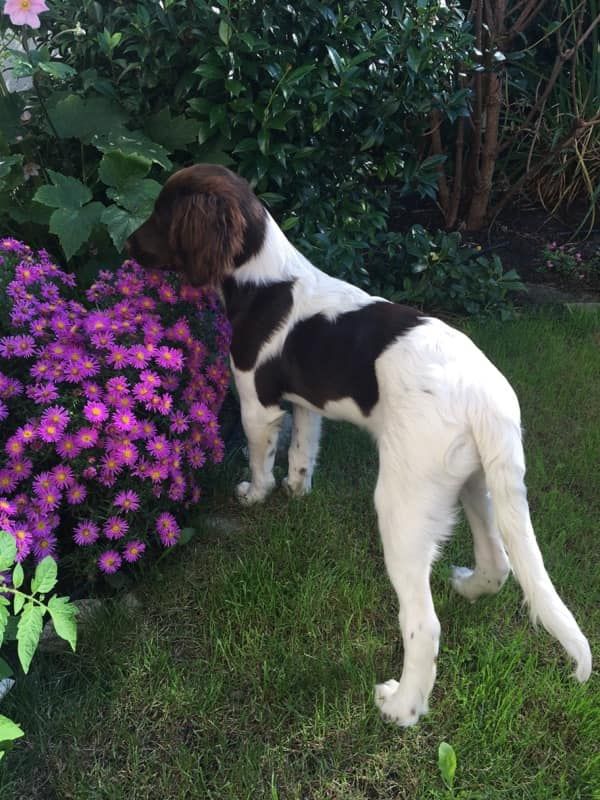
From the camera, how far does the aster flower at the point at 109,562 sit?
83.7 inches

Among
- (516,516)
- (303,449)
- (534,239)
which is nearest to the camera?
(516,516)

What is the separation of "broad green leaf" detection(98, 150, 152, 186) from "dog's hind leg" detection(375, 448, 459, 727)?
5.37 ft

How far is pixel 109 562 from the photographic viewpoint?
213 cm

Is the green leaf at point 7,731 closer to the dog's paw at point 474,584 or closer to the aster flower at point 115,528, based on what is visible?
the aster flower at point 115,528

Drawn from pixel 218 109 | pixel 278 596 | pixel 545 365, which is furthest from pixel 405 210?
pixel 278 596

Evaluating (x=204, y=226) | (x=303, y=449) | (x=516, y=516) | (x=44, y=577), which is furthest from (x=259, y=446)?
(x=44, y=577)

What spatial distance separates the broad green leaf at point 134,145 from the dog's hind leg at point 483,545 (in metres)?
1.85

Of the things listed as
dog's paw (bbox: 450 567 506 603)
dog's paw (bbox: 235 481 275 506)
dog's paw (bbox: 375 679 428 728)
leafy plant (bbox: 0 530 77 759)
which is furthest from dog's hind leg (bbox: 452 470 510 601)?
leafy plant (bbox: 0 530 77 759)

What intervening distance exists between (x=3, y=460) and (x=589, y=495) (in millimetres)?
2377

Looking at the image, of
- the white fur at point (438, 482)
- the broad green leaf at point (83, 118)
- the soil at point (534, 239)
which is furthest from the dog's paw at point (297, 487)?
the soil at point (534, 239)

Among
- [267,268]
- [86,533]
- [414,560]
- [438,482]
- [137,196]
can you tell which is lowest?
[86,533]

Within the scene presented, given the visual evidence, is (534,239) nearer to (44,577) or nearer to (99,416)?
(99,416)

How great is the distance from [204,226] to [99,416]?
0.74 metres

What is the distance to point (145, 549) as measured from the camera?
2371 millimetres
